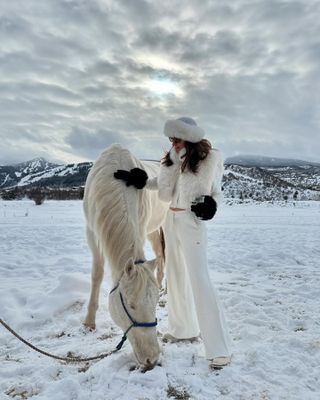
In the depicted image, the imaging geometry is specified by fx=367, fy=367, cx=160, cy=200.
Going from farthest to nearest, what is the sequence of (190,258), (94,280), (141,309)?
1. (94,280)
2. (190,258)
3. (141,309)

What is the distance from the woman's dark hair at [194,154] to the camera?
3379mm

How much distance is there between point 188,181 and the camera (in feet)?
11.3

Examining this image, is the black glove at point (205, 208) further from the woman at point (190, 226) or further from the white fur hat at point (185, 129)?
the white fur hat at point (185, 129)

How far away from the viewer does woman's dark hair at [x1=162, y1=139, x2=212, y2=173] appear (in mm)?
3379

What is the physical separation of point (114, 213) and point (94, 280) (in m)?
1.27

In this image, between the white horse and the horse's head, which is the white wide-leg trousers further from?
the horse's head

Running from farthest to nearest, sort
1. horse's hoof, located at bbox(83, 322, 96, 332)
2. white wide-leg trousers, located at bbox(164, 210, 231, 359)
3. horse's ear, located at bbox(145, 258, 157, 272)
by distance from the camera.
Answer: horse's hoof, located at bbox(83, 322, 96, 332) < white wide-leg trousers, located at bbox(164, 210, 231, 359) < horse's ear, located at bbox(145, 258, 157, 272)

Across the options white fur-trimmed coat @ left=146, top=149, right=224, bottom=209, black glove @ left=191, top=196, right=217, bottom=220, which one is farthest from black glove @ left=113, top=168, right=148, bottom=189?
black glove @ left=191, top=196, right=217, bottom=220

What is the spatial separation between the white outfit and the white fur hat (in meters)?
0.22

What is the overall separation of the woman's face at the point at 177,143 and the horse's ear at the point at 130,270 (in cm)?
129

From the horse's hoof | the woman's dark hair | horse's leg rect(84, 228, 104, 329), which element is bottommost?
the horse's hoof

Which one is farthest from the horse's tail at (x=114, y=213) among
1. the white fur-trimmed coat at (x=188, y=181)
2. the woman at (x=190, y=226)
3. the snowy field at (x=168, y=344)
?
the snowy field at (x=168, y=344)

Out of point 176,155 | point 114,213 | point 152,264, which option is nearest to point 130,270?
point 152,264

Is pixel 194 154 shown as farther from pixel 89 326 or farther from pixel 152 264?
pixel 89 326
